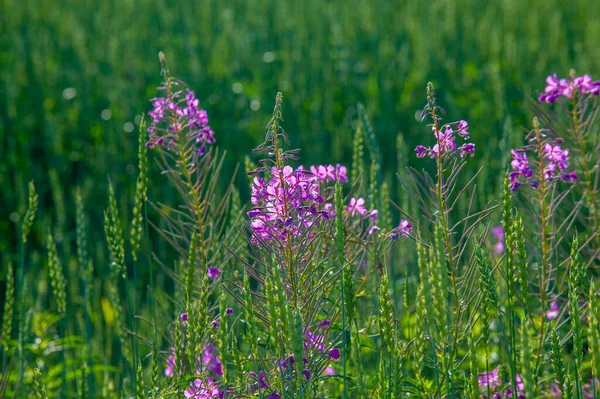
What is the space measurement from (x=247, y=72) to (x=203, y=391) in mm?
5116

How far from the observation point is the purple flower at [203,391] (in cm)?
159

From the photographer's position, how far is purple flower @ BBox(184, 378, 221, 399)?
159 centimetres

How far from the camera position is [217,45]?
673 centimetres

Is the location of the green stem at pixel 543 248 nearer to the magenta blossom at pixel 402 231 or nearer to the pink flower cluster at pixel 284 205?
the magenta blossom at pixel 402 231

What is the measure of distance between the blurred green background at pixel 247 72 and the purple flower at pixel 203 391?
2.92 m

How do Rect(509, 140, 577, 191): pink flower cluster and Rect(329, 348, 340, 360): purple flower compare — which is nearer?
Rect(329, 348, 340, 360): purple flower

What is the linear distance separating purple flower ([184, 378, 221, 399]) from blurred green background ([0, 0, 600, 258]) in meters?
2.92

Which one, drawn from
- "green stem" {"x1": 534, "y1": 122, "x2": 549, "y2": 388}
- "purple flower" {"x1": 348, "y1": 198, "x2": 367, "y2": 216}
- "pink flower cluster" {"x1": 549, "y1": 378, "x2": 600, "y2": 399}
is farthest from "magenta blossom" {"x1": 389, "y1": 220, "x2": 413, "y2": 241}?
"pink flower cluster" {"x1": 549, "y1": 378, "x2": 600, "y2": 399}

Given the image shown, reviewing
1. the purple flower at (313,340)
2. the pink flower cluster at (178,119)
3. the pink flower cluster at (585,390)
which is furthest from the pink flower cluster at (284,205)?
the pink flower cluster at (585,390)

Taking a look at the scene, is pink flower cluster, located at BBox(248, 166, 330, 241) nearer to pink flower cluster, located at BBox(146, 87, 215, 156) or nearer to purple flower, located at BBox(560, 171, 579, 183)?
pink flower cluster, located at BBox(146, 87, 215, 156)

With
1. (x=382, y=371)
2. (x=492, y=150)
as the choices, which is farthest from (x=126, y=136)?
(x=382, y=371)

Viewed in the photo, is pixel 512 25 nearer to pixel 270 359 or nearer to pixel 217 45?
pixel 217 45

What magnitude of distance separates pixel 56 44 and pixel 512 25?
451 cm

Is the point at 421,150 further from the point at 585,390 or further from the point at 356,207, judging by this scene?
the point at 585,390
